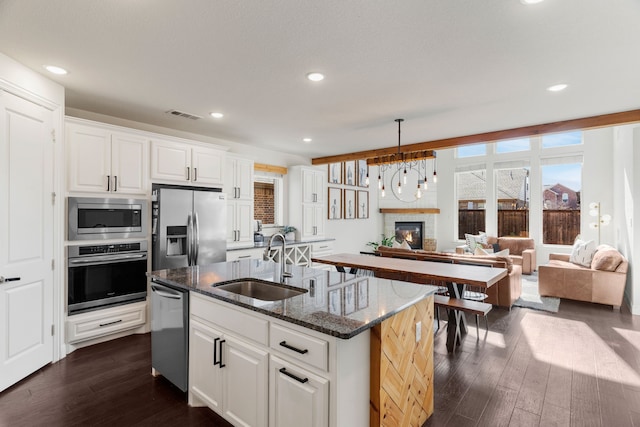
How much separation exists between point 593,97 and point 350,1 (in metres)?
2.86

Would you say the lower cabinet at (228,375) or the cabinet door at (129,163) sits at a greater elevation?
the cabinet door at (129,163)

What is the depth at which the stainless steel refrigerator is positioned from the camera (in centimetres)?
368

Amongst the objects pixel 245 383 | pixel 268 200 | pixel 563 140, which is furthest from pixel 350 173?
pixel 245 383

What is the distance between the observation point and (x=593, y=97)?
3168 mm

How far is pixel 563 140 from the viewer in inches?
293

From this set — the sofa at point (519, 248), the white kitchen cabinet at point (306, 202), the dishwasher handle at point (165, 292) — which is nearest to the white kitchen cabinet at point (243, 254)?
the white kitchen cabinet at point (306, 202)

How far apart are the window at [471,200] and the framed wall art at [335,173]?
3.70 meters

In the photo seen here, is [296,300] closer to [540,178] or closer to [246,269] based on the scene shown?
A: [246,269]

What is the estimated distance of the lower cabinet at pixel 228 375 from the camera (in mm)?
1781

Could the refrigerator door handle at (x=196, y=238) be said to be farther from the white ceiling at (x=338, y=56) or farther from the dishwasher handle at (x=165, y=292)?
the dishwasher handle at (x=165, y=292)

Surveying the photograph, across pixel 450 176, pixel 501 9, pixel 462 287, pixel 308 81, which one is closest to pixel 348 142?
pixel 308 81

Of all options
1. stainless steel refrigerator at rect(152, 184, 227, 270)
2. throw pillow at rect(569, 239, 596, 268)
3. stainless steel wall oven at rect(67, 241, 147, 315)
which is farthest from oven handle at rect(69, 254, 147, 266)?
throw pillow at rect(569, 239, 596, 268)

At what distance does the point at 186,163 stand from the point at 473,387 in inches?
151

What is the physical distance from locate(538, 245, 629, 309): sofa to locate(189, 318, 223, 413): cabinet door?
5285 millimetres
